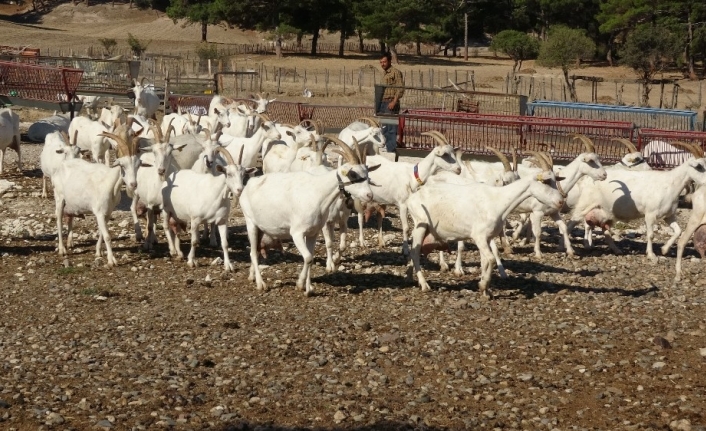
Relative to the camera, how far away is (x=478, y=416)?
8.27m

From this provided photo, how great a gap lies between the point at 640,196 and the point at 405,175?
11.8ft

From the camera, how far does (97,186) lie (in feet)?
46.5

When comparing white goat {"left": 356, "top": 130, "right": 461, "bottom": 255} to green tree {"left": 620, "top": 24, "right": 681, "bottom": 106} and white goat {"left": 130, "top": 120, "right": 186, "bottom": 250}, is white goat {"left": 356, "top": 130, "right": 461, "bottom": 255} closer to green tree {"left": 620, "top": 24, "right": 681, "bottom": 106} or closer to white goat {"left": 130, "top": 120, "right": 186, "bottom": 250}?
white goat {"left": 130, "top": 120, "right": 186, "bottom": 250}

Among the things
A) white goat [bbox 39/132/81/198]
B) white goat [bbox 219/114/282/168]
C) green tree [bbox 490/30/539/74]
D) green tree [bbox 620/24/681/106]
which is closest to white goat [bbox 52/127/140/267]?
white goat [bbox 39/132/81/198]

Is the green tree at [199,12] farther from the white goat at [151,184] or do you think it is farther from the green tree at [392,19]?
the white goat at [151,184]

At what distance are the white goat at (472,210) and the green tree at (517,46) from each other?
52.3 m

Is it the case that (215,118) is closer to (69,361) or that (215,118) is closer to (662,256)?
(662,256)

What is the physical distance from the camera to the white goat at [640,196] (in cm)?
1526

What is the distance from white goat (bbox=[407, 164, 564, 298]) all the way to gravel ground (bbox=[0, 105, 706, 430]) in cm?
58

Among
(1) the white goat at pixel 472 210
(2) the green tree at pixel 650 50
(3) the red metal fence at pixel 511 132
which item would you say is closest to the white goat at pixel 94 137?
(3) the red metal fence at pixel 511 132

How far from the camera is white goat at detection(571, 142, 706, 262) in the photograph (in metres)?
15.3

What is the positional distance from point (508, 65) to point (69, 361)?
59.3 metres

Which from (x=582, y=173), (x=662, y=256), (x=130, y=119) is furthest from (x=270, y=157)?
(x=662, y=256)

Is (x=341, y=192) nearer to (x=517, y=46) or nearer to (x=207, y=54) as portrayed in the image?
(x=207, y=54)
